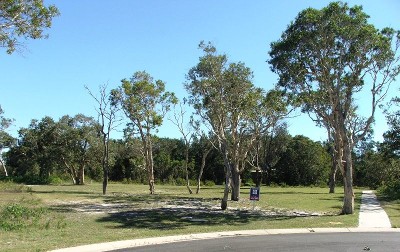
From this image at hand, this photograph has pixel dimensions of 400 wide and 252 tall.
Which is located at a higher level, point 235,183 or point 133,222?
point 235,183

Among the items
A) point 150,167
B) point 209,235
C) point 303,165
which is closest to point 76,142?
point 150,167

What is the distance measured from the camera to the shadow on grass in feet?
68.8

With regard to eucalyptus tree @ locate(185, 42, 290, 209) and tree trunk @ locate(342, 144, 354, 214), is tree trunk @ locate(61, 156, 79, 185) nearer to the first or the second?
A: eucalyptus tree @ locate(185, 42, 290, 209)

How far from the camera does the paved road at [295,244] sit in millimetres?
13648

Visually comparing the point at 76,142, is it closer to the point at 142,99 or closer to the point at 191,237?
the point at 142,99

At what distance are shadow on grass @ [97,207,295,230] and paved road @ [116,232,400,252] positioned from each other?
4800mm

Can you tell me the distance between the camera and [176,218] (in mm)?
23531

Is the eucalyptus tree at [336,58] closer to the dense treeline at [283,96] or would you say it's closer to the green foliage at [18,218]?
the dense treeline at [283,96]

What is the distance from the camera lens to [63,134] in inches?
2594

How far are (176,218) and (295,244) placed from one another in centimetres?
1000

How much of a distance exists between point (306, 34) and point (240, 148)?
13465 millimetres

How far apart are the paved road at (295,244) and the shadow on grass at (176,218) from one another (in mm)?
4800

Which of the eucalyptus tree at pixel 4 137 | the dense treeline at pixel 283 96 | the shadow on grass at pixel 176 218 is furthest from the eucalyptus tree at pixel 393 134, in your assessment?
the eucalyptus tree at pixel 4 137

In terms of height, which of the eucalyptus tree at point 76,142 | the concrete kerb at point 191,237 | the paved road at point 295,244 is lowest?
the concrete kerb at point 191,237
